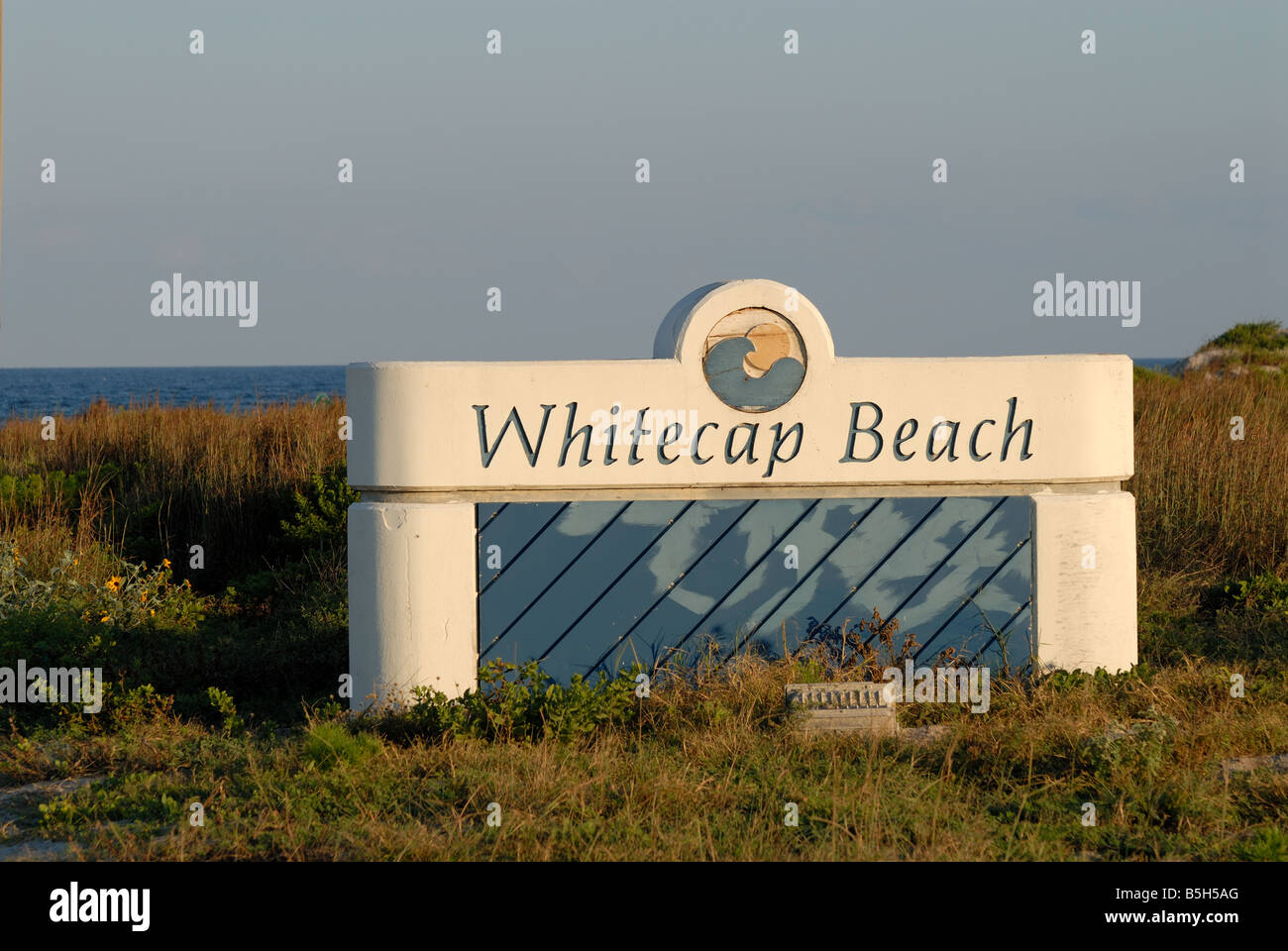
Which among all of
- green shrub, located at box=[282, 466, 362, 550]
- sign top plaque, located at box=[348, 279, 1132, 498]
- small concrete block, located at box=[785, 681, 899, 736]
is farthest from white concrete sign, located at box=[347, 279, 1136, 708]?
green shrub, located at box=[282, 466, 362, 550]

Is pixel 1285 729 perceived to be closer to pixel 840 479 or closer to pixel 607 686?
pixel 840 479

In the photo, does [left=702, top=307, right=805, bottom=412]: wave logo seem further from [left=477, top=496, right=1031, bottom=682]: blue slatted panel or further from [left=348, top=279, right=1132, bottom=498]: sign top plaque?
[left=477, top=496, right=1031, bottom=682]: blue slatted panel

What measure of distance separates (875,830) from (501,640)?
2914 mm

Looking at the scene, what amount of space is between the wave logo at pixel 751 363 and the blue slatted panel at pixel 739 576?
0.66m

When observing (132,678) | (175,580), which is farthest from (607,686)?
(175,580)

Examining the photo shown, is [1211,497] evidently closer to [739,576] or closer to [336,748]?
[739,576]

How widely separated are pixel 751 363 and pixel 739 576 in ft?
4.40

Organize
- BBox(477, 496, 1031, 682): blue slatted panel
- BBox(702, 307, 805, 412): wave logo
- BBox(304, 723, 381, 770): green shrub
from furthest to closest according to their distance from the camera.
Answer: BBox(477, 496, 1031, 682): blue slatted panel → BBox(702, 307, 805, 412): wave logo → BBox(304, 723, 381, 770): green shrub

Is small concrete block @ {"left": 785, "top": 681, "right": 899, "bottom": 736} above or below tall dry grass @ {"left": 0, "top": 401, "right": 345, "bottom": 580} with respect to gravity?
below

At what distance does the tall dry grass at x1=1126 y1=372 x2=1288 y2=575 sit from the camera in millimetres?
11125

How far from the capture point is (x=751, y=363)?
7348 millimetres

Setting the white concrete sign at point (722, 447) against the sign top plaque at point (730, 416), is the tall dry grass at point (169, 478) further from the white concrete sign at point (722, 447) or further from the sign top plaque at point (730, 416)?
the sign top plaque at point (730, 416)

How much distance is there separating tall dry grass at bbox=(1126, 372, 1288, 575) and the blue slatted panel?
4.15 m

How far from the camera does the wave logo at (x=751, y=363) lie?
24.0ft
